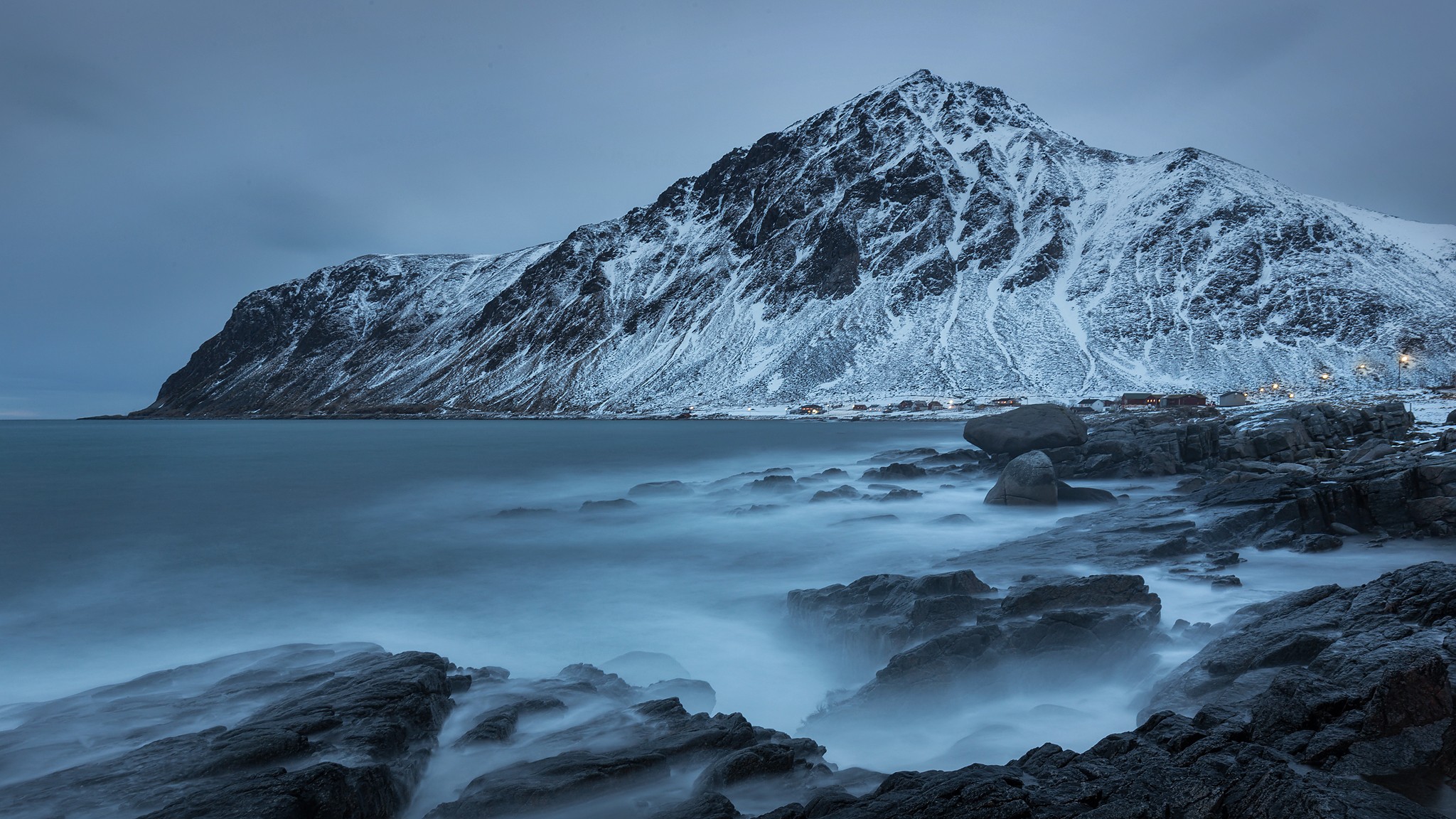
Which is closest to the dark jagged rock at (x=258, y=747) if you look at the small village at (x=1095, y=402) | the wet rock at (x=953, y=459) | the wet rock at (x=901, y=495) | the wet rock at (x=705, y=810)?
the wet rock at (x=705, y=810)

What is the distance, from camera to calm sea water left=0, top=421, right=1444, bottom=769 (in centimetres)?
1134

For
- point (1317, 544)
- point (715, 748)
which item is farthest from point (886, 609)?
point (1317, 544)

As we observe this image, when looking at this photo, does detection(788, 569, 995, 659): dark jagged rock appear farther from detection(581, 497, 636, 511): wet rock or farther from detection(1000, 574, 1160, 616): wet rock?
detection(581, 497, 636, 511): wet rock

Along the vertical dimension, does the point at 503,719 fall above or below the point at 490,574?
below

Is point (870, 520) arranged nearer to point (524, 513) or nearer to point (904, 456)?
point (524, 513)

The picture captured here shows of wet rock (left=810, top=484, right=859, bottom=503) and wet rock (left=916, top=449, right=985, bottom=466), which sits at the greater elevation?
wet rock (left=916, top=449, right=985, bottom=466)

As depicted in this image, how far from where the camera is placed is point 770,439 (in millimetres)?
65188

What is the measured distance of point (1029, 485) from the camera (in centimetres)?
2198

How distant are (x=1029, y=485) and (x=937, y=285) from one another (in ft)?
374

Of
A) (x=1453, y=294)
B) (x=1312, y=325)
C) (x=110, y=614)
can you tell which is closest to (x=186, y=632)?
(x=110, y=614)

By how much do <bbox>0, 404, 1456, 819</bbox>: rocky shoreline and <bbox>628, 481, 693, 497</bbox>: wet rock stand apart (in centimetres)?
1770

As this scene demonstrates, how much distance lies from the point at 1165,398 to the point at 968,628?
7796 centimetres

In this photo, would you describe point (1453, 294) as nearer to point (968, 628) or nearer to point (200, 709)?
point (968, 628)

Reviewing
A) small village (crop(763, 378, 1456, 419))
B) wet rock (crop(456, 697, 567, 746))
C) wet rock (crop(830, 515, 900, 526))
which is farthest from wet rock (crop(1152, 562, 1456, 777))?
small village (crop(763, 378, 1456, 419))
